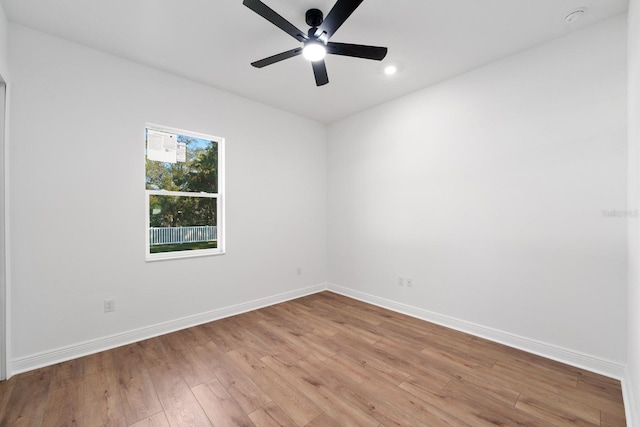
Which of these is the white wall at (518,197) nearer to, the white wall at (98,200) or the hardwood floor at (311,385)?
the hardwood floor at (311,385)

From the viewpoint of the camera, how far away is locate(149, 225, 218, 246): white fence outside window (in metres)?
2.96

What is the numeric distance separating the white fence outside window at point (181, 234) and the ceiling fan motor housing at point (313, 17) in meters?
2.47

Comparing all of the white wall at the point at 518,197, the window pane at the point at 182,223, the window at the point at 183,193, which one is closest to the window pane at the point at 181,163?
the window at the point at 183,193

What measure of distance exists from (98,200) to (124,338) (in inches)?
53.5

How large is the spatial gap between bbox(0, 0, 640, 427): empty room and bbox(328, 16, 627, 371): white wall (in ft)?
0.06

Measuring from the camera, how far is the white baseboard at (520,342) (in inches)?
84.4

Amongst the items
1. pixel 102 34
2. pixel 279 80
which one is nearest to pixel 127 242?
pixel 102 34

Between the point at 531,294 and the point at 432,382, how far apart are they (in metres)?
1.31

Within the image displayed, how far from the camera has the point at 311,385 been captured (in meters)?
2.03

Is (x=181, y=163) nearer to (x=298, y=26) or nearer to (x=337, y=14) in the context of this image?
(x=298, y=26)

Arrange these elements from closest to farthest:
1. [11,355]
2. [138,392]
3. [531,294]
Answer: [138,392]
[11,355]
[531,294]

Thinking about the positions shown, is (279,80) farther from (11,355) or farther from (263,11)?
(11,355)

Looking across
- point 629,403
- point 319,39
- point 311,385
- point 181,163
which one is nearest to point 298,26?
point 319,39

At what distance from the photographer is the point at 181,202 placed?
10.4ft
